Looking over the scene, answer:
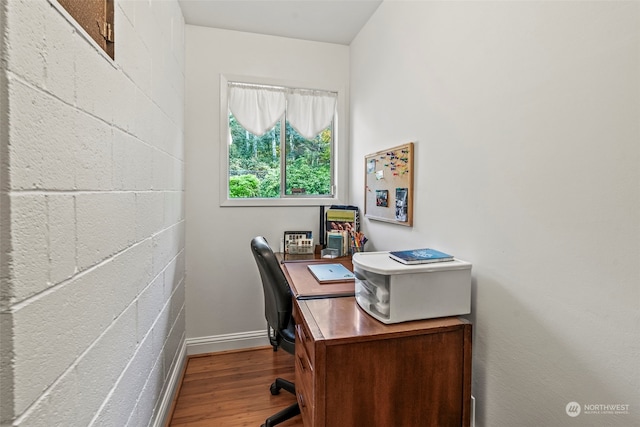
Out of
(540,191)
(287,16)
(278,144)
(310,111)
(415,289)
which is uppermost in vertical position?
(287,16)

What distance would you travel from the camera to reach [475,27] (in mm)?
1286

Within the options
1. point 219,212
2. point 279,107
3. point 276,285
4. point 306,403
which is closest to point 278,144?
point 279,107

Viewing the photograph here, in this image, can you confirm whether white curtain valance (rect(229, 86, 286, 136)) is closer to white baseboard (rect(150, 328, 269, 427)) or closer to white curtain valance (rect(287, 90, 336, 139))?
white curtain valance (rect(287, 90, 336, 139))

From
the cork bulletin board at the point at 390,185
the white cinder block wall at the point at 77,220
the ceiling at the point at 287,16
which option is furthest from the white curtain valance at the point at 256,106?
the white cinder block wall at the point at 77,220

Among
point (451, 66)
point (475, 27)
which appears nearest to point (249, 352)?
point (451, 66)

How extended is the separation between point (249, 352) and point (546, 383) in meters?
2.16

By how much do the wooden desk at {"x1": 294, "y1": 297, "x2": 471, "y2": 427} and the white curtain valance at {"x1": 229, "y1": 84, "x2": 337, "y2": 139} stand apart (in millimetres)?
1889

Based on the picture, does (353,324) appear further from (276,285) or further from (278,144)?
(278,144)

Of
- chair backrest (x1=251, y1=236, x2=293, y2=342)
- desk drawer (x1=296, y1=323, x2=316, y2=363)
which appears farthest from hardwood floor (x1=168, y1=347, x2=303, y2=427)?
desk drawer (x1=296, y1=323, x2=316, y2=363)

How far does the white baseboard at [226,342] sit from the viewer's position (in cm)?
248

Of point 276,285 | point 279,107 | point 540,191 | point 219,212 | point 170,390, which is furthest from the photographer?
point 279,107

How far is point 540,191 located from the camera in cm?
101

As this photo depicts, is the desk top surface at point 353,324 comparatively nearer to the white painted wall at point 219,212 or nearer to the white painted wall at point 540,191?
the white painted wall at point 540,191

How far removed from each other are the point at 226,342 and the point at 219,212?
1.11 metres
